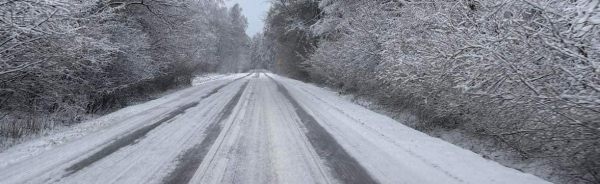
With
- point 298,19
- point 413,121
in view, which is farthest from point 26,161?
point 298,19

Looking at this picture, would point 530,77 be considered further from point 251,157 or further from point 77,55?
point 77,55

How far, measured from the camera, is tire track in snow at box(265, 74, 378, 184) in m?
3.63

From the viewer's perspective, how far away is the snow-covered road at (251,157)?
11.8 ft

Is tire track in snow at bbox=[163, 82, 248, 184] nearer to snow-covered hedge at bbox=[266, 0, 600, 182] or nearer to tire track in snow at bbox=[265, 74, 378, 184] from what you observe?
tire track in snow at bbox=[265, 74, 378, 184]

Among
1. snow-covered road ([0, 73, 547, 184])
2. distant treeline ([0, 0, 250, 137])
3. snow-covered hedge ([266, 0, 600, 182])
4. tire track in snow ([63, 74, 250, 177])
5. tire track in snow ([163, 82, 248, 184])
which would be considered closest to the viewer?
snow-covered hedge ([266, 0, 600, 182])

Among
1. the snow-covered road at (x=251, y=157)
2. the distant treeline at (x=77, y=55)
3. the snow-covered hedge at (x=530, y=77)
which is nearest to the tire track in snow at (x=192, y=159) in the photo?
the snow-covered road at (x=251, y=157)

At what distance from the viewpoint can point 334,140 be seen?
5.43 m

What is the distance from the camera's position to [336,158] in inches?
172

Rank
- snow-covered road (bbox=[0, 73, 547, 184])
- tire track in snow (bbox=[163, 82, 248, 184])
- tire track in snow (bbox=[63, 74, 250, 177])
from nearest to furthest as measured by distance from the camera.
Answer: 1. tire track in snow (bbox=[163, 82, 248, 184])
2. snow-covered road (bbox=[0, 73, 547, 184])
3. tire track in snow (bbox=[63, 74, 250, 177])

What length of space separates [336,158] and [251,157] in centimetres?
121

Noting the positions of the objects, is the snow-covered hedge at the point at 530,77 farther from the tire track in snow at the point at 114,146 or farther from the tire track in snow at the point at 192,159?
the tire track in snow at the point at 114,146

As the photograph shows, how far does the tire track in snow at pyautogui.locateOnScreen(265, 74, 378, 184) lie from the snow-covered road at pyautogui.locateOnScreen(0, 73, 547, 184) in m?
0.01

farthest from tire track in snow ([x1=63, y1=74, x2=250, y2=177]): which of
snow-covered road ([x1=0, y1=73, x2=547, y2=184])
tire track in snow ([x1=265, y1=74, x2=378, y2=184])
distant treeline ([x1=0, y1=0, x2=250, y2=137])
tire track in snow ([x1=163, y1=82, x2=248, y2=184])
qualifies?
tire track in snow ([x1=265, y1=74, x2=378, y2=184])

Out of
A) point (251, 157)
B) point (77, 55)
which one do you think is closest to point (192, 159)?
point (251, 157)
